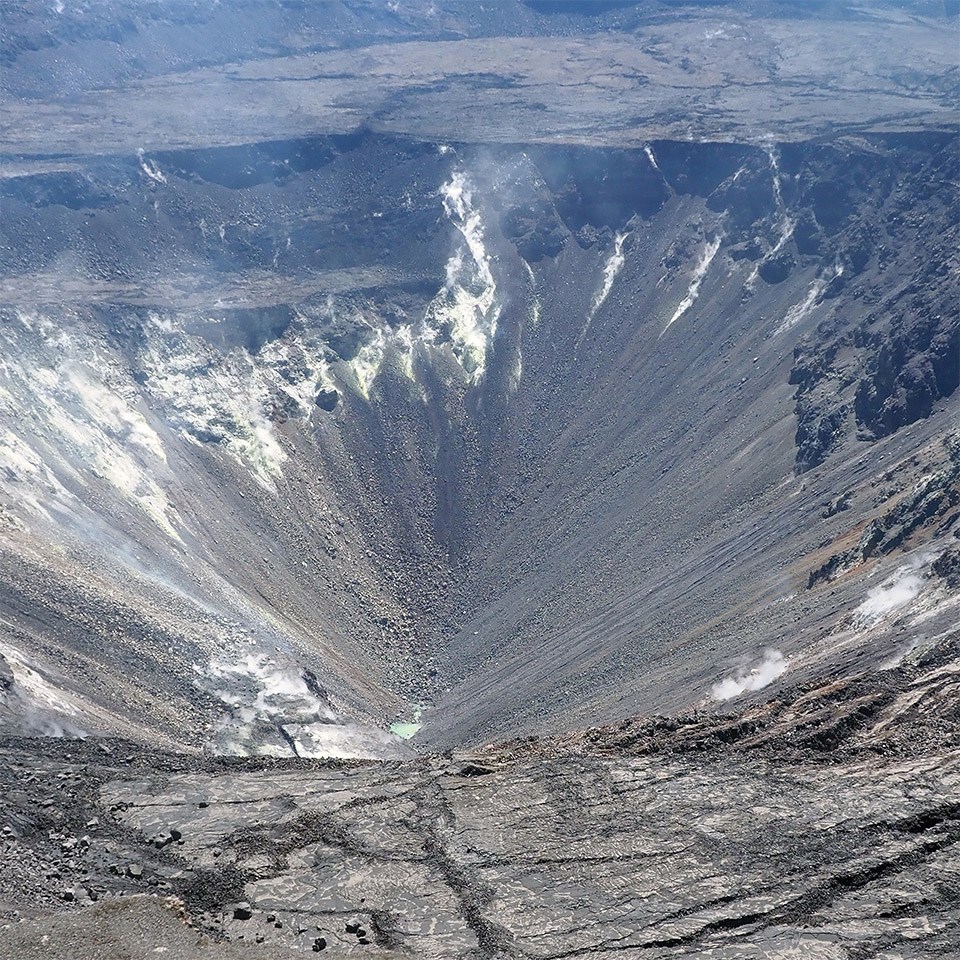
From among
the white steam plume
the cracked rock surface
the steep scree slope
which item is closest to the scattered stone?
the cracked rock surface

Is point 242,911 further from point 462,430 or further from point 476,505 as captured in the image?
point 462,430

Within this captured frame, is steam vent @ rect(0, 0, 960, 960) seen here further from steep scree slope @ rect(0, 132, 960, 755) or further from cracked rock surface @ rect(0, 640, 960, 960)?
steep scree slope @ rect(0, 132, 960, 755)

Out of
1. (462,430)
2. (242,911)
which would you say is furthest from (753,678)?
(462,430)

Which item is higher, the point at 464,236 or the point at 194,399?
the point at 464,236

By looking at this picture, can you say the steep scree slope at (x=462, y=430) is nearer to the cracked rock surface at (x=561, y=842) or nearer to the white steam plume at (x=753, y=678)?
the white steam plume at (x=753, y=678)

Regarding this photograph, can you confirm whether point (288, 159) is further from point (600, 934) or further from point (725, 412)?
point (600, 934)

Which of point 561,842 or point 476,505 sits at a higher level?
point 476,505

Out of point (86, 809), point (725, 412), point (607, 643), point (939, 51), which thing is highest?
point (939, 51)

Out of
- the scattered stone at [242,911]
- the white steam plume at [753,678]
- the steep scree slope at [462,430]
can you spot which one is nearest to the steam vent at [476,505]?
the scattered stone at [242,911]

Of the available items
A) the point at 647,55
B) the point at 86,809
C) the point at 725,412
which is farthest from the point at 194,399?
the point at 647,55
